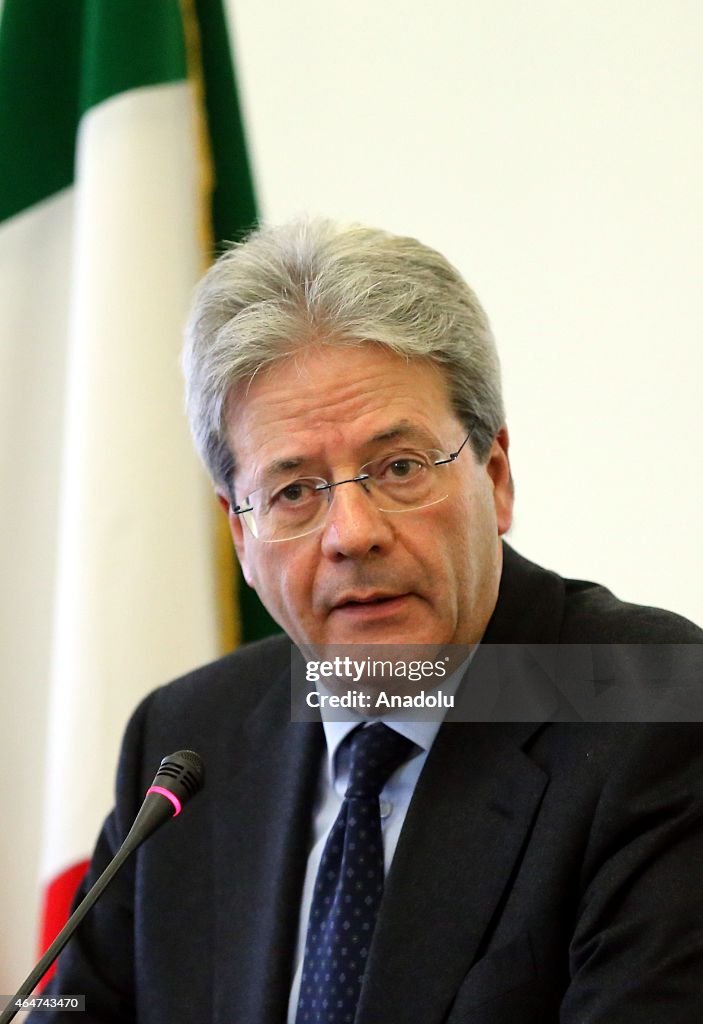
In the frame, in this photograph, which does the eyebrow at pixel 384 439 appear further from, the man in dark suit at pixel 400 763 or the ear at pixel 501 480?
the ear at pixel 501 480

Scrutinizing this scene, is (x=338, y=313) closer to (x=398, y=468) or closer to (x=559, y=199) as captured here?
(x=398, y=468)

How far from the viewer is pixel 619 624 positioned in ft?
4.91

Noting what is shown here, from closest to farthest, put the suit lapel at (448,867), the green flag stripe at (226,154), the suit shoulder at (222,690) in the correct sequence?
the suit lapel at (448,867)
the suit shoulder at (222,690)
the green flag stripe at (226,154)

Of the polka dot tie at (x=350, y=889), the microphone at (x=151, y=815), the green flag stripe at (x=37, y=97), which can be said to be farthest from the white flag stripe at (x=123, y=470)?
the microphone at (x=151, y=815)

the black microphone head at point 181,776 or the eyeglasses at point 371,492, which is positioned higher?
the eyeglasses at point 371,492

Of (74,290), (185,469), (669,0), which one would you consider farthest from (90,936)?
(669,0)

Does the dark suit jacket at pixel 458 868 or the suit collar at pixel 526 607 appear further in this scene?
the suit collar at pixel 526 607

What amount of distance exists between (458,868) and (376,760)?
0.61 ft

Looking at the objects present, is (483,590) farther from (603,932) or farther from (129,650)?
(129,650)

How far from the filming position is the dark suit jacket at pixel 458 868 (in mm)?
1228

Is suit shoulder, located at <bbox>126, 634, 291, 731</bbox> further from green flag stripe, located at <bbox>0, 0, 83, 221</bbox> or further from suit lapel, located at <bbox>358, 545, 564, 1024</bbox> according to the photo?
green flag stripe, located at <bbox>0, 0, 83, 221</bbox>

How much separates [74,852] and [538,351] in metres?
1.41

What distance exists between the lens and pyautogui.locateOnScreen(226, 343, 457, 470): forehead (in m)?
1.46

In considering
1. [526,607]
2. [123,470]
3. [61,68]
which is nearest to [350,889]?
[526,607]
